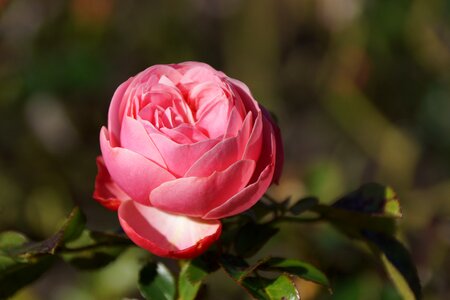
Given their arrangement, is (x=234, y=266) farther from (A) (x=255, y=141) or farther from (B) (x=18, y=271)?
(B) (x=18, y=271)

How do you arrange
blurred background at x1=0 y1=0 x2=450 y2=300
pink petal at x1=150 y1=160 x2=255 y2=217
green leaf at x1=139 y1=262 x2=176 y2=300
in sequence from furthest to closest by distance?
blurred background at x1=0 y1=0 x2=450 y2=300
green leaf at x1=139 y1=262 x2=176 y2=300
pink petal at x1=150 y1=160 x2=255 y2=217

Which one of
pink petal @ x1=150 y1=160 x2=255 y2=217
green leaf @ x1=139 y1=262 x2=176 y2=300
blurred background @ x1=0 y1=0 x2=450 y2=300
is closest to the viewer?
pink petal @ x1=150 y1=160 x2=255 y2=217

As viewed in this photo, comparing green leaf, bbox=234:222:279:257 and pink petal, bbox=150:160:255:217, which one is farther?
green leaf, bbox=234:222:279:257

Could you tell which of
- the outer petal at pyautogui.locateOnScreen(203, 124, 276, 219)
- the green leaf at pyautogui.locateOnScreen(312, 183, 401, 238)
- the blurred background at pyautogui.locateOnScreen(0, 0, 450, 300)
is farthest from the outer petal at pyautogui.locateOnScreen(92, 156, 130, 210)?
the blurred background at pyautogui.locateOnScreen(0, 0, 450, 300)

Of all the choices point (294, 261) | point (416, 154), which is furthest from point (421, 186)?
point (294, 261)

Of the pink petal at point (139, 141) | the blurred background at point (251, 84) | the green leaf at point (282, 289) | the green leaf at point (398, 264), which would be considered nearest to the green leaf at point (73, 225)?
the pink petal at point (139, 141)

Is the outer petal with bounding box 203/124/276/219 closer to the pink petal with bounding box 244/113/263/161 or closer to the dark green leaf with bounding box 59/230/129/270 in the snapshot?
the pink petal with bounding box 244/113/263/161

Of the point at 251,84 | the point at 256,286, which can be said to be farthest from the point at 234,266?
the point at 251,84
